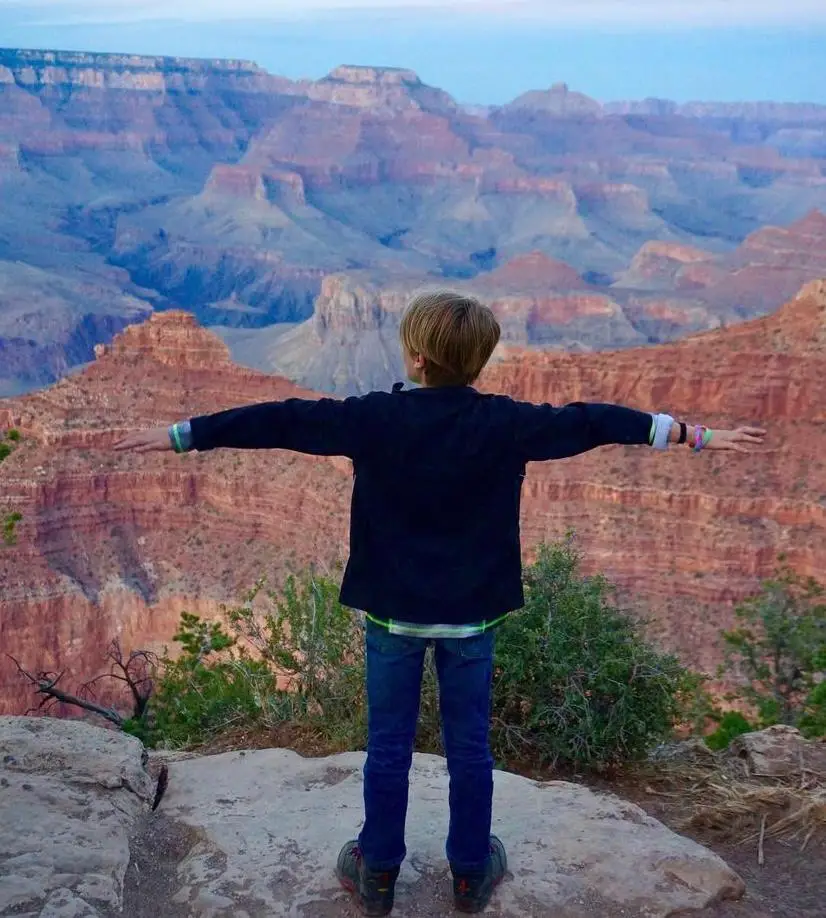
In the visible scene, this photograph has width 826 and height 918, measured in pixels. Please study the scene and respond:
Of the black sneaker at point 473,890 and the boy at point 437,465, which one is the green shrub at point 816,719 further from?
the boy at point 437,465

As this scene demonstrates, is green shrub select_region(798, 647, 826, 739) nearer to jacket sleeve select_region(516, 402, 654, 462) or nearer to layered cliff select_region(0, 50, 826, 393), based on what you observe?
jacket sleeve select_region(516, 402, 654, 462)

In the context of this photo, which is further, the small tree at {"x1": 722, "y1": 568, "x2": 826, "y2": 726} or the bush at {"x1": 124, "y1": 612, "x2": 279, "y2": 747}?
the small tree at {"x1": 722, "y1": 568, "x2": 826, "y2": 726}

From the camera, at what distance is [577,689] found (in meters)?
6.15

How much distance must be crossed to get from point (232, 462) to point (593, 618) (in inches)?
936

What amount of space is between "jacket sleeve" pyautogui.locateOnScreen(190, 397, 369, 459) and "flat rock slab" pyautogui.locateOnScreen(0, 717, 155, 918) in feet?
6.02

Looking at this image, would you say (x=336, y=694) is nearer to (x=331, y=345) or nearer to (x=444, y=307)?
(x=444, y=307)

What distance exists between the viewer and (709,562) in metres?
24.5

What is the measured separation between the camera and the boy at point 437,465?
13.0ft

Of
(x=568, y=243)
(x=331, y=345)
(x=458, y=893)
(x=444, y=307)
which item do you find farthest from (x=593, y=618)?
(x=568, y=243)

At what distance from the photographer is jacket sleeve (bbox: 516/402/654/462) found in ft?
13.1

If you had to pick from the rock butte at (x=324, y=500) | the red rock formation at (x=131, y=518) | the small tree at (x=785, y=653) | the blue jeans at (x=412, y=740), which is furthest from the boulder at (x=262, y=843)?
the red rock formation at (x=131, y=518)

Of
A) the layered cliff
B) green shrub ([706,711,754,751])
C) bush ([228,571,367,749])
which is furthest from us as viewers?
the layered cliff

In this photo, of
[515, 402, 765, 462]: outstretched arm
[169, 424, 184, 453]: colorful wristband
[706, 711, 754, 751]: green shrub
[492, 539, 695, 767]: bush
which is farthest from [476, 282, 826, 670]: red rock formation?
[169, 424, 184, 453]: colorful wristband

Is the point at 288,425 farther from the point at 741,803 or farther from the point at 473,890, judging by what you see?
the point at 741,803
